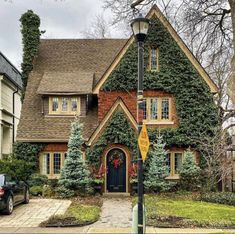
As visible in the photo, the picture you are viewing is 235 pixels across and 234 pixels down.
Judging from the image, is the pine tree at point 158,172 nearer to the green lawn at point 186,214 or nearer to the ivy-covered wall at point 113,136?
the ivy-covered wall at point 113,136

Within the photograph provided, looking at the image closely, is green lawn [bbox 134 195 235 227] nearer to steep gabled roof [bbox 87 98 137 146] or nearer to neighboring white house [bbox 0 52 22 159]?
steep gabled roof [bbox 87 98 137 146]

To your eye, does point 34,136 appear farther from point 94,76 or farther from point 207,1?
point 207,1

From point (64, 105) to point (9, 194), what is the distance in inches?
433

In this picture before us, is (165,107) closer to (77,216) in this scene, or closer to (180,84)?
(180,84)

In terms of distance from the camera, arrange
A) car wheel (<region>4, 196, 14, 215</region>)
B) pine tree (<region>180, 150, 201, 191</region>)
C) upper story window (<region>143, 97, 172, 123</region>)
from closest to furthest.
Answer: car wheel (<region>4, 196, 14, 215</region>) < pine tree (<region>180, 150, 201, 191</region>) < upper story window (<region>143, 97, 172, 123</region>)

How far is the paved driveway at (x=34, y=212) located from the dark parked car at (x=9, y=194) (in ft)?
1.07

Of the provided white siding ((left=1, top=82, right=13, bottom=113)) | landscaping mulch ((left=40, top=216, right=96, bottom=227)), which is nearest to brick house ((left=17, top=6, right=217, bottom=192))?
white siding ((left=1, top=82, right=13, bottom=113))

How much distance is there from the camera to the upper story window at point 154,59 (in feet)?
86.7

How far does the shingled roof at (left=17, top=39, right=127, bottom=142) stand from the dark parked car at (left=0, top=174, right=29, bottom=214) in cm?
740

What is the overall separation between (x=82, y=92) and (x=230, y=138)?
9.07 m

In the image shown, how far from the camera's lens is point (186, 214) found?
16.5 m

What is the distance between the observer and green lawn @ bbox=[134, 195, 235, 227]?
49.3 ft

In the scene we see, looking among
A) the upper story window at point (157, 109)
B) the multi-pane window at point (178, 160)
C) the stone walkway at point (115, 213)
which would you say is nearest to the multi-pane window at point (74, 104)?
the upper story window at point (157, 109)

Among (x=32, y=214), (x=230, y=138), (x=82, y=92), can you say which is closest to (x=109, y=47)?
(x=82, y=92)
